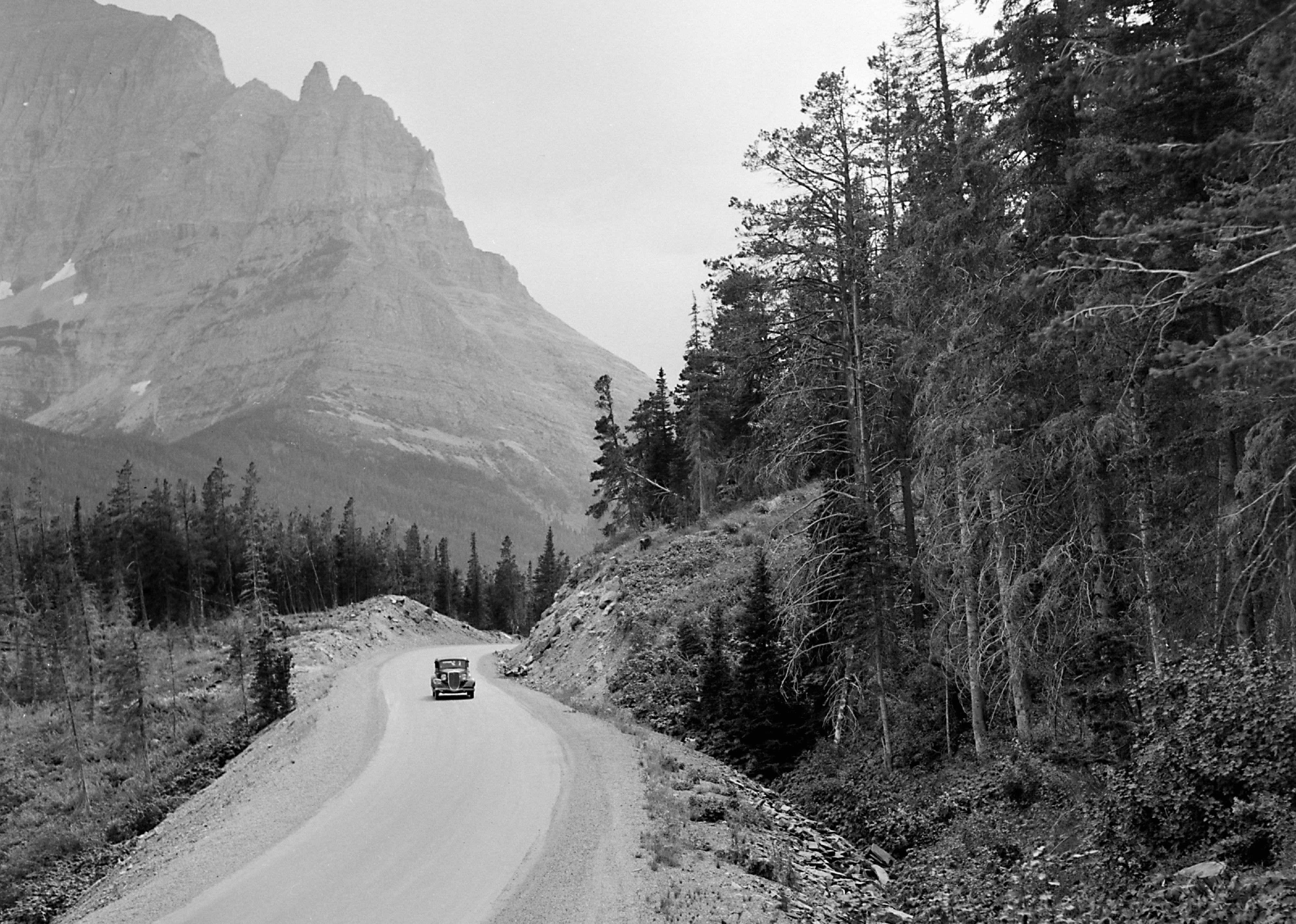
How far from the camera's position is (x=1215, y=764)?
1016 cm

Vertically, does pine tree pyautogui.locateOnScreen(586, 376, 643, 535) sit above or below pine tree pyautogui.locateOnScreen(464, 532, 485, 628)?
above

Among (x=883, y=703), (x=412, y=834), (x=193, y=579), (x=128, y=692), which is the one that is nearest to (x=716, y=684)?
(x=883, y=703)

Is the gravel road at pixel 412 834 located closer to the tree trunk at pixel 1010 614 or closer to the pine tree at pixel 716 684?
the pine tree at pixel 716 684

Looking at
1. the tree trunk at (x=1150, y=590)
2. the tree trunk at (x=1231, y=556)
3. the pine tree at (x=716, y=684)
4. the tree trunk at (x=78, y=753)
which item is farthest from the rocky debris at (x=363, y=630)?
the tree trunk at (x=1231, y=556)

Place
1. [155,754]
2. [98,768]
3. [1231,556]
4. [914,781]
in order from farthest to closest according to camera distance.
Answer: [98,768]
[155,754]
[914,781]
[1231,556]

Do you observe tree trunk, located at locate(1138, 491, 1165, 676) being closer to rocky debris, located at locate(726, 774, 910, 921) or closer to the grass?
rocky debris, located at locate(726, 774, 910, 921)

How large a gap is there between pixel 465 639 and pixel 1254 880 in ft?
255

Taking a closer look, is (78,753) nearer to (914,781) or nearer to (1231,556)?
(914,781)

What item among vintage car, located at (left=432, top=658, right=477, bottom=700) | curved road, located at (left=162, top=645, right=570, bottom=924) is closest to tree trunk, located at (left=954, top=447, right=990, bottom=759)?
curved road, located at (left=162, top=645, right=570, bottom=924)

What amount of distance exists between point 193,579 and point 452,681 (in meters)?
55.6

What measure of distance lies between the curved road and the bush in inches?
300

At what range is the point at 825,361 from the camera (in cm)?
1892

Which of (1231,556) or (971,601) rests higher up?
(1231,556)

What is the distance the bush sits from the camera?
947cm
